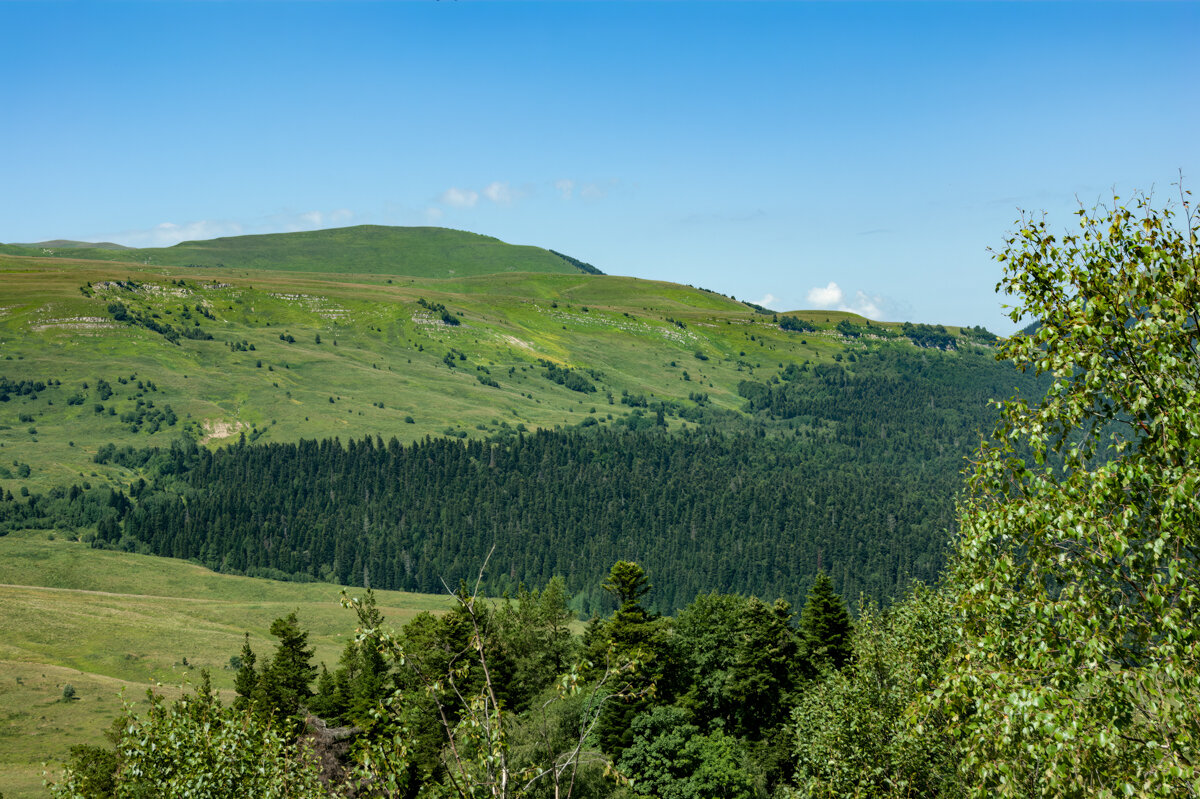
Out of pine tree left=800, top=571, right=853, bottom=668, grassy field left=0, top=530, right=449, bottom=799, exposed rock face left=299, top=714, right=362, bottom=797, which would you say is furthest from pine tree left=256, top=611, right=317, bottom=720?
pine tree left=800, top=571, right=853, bottom=668

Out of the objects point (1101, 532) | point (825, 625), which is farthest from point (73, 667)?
point (1101, 532)

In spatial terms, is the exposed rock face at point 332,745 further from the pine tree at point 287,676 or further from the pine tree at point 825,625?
the pine tree at point 825,625

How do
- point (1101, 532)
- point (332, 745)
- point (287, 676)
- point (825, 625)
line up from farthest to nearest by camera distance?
point (825, 625) → point (287, 676) → point (332, 745) → point (1101, 532)

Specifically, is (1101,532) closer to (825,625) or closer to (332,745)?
(332,745)

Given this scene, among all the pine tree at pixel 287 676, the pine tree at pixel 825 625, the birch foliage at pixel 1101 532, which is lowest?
the pine tree at pixel 287 676

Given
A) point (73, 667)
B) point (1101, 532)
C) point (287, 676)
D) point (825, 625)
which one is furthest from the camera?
point (73, 667)

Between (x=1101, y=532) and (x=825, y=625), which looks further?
(x=825, y=625)

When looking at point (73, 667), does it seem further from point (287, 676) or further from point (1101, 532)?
point (1101, 532)

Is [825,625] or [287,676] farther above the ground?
[825,625]

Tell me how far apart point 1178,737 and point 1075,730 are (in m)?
1.85

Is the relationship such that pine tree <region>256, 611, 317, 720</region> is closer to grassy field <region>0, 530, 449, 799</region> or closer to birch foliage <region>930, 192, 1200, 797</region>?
grassy field <region>0, 530, 449, 799</region>

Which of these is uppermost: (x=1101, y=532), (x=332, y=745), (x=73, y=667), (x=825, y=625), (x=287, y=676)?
(x=1101, y=532)

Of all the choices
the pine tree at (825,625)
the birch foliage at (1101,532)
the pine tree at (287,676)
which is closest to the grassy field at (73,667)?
the pine tree at (287,676)

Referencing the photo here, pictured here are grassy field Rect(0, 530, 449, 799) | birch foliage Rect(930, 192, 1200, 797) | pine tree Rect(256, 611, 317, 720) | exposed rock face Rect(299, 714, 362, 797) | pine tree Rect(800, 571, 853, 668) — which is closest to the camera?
birch foliage Rect(930, 192, 1200, 797)
